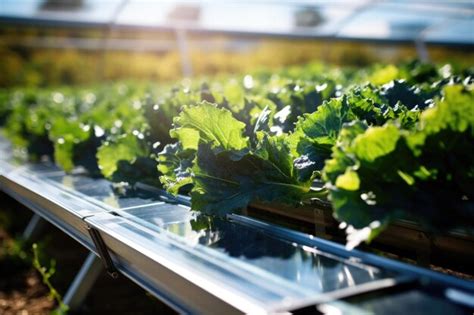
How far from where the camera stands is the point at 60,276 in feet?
16.3

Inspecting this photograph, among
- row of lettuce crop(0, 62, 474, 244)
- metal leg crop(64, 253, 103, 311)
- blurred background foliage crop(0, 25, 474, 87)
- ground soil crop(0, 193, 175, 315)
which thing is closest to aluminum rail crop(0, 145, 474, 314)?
row of lettuce crop(0, 62, 474, 244)

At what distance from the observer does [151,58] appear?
78.1 ft

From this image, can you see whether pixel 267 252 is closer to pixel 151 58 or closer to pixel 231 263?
pixel 231 263

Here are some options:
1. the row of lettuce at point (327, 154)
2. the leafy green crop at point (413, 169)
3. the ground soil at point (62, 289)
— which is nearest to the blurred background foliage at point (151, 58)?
the ground soil at point (62, 289)

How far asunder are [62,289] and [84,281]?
116 cm

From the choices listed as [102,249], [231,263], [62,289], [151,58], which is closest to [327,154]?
[231,263]

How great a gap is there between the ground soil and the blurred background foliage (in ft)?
50.9

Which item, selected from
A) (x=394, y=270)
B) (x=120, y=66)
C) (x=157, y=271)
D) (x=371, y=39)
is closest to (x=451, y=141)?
(x=394, y=270)

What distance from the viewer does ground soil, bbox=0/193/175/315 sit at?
4219 mm

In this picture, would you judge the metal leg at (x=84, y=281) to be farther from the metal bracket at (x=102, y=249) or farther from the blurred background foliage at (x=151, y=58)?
the blurred background foliage at (x=151, y=58)

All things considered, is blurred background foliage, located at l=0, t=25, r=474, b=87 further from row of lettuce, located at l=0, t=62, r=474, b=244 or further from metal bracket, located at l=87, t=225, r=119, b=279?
metal bracket, located at l=87, t=225, r=119, b=279

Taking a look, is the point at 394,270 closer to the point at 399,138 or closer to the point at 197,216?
the point at 399,138

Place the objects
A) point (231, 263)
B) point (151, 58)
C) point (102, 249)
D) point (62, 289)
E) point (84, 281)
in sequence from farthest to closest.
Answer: point (151, 58), point (62, 289), point (84, 281), point (102, 249), point (231, 263)

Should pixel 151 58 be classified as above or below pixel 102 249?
above
